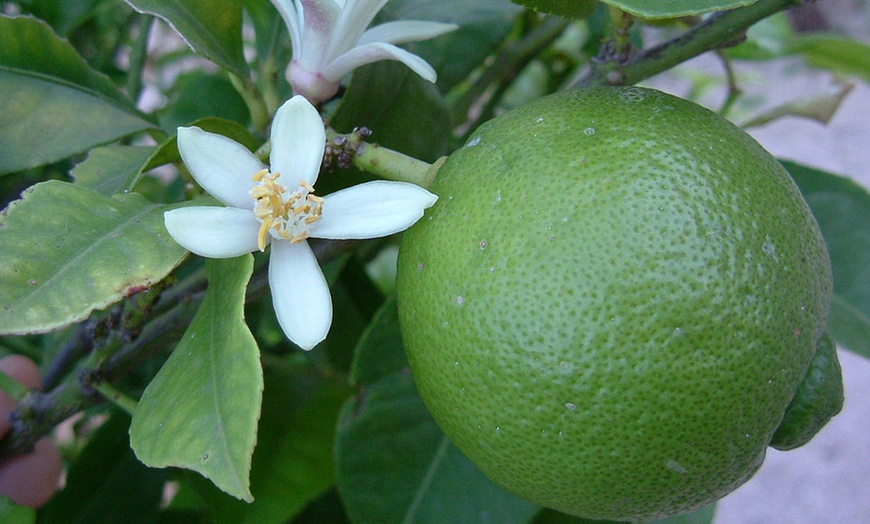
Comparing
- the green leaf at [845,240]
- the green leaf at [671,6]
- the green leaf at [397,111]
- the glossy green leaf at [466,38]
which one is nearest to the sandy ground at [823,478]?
the green leaf at [845,240]

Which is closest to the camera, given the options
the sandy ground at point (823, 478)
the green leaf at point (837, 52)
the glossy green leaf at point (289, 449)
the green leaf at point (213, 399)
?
the green leaf at point (213, 399)

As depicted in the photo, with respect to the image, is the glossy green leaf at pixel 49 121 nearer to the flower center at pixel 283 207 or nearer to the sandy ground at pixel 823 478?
the flower center at pixel 283 207

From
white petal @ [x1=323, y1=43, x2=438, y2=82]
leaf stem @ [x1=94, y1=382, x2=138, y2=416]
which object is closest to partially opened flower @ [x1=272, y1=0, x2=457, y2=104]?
white petal @ [x1=323, y1=43, x2=438, y2=82]

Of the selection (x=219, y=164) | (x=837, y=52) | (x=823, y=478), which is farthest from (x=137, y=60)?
(x=823, y=478)

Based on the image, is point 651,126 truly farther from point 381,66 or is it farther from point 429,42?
point 429,42

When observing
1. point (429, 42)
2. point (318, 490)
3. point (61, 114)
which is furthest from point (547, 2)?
point (318, 490)
